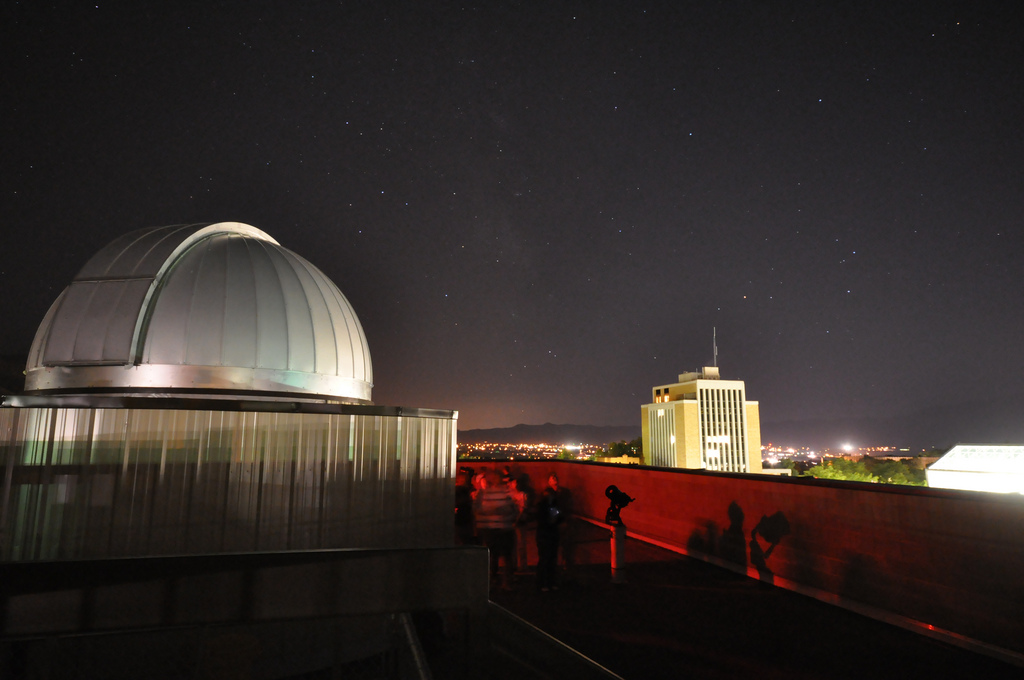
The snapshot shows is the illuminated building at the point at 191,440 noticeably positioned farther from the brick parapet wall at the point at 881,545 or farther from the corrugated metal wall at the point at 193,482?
the brick parapet wall at the point at 881,545

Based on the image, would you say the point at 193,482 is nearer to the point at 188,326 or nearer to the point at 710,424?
the point at 188,326

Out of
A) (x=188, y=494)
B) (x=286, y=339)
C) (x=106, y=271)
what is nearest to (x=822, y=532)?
(x=188, y=494)

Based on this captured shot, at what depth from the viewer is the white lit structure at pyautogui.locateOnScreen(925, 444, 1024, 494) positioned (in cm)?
1596

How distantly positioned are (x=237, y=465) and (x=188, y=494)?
0.40 meters

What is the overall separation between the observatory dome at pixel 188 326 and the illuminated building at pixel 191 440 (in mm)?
21

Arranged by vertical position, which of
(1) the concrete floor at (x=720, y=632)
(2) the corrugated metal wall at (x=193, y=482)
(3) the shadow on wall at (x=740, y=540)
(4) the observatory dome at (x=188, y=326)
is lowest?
(1) the concrete floor at (x=720, y=632)

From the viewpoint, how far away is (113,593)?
2602mm

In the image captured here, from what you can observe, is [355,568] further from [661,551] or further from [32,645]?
[661,551]

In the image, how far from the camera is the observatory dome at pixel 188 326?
745 cm

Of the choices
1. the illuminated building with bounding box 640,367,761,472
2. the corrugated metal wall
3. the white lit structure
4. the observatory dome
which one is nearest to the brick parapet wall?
the corrugated metal wall

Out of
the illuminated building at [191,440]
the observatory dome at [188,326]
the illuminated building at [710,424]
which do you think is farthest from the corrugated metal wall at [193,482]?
the illuminated building at [710,424]

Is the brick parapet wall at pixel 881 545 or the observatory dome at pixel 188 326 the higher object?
the observatory dome at pixel 188 326

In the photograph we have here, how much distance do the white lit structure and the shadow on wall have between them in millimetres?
11580

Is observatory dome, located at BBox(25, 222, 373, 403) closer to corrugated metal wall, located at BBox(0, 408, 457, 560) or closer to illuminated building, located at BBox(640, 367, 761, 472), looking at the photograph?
corrugated metal wall, located at BBox(0, 408, 457, 560)
